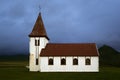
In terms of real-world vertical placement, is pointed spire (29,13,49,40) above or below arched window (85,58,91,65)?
above

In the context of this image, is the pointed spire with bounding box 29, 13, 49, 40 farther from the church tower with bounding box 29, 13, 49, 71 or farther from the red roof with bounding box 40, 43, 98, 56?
the red roof with bounding box 40, 43, 98, 56

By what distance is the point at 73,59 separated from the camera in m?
69.3

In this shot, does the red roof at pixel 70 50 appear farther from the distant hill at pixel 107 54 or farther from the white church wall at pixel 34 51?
the distant hill at pixel 107 54

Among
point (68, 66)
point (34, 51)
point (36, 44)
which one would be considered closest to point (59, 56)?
point (68, 66)

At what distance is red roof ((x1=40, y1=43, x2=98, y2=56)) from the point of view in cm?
6938

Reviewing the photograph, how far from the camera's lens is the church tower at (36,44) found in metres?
71.1

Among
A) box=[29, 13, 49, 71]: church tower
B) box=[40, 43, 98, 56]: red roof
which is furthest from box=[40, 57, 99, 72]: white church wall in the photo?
box=[29, 13, 49, 71]: church tower

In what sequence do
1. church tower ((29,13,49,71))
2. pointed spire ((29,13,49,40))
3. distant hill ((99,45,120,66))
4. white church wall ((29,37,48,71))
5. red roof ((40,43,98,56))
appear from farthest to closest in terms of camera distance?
distant hill ((99,45,120,66)) < pointed spire ((29,13,49,40)) < church tower ((29,13,49,71)) < white church wall ((29,37,48,71)) < red roof ((40,43,98,56))

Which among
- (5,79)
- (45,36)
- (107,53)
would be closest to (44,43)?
(45,36)

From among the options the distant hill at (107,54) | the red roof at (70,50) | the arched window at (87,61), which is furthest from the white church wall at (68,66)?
the distant hill at (107,54)

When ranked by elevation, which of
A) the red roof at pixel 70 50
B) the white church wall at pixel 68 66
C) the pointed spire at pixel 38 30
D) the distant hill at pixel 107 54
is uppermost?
the pointed spire at pixel 38 30

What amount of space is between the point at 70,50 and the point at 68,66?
416 cm

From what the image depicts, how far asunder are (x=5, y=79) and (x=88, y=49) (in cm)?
2691

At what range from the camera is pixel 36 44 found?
2847 inches
